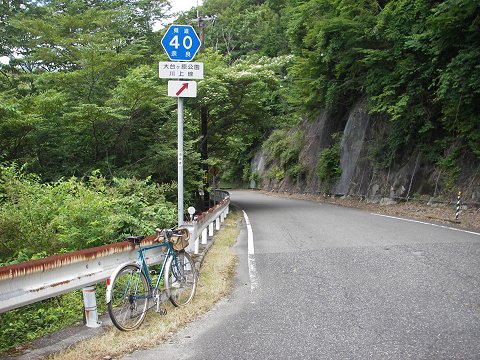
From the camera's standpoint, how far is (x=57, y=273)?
4.42m

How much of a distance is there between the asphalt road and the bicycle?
0.59 m

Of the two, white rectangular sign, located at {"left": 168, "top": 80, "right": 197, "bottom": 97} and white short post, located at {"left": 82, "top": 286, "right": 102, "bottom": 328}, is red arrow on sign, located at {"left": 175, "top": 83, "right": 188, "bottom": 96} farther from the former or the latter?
white short post, located at {"left": 82, "top": 286, "right": 102, "bottom": 328}

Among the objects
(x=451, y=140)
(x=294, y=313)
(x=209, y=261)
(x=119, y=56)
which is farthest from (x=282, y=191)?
(x=294, y=313)

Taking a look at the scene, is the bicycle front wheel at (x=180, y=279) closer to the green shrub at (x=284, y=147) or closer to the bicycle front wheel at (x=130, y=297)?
the bicycle front wheel at (x=130, y=297)

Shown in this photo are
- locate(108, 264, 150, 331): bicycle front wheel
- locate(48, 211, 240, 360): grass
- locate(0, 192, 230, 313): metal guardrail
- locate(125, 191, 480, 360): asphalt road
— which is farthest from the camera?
locate(108, 264, 150, 331): bicycle front wheel

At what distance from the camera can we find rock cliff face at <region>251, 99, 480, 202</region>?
56.0 feet

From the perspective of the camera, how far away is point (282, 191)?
1639 inches

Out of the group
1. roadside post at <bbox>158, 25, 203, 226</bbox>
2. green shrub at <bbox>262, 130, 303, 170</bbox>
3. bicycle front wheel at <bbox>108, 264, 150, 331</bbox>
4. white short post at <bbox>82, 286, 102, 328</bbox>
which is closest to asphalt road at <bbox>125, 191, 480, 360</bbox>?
bicycle front wheel at <bbox>108, 264, 150, 331</bbox>

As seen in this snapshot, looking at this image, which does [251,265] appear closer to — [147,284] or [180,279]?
[180,279]

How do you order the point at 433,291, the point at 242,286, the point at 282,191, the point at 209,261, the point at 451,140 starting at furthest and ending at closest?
the point at 282,191 → the point at 451,140 → the point at 209,261 → the point at 242,286 → the point at 433,291

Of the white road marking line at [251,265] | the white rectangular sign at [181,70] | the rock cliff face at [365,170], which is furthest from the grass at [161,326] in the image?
the rock cliff face at [365,170]

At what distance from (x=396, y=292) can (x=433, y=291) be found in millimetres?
527

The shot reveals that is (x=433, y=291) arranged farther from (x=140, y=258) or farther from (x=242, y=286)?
(x=140, y=258)

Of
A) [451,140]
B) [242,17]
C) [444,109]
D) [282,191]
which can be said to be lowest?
[282,191]
